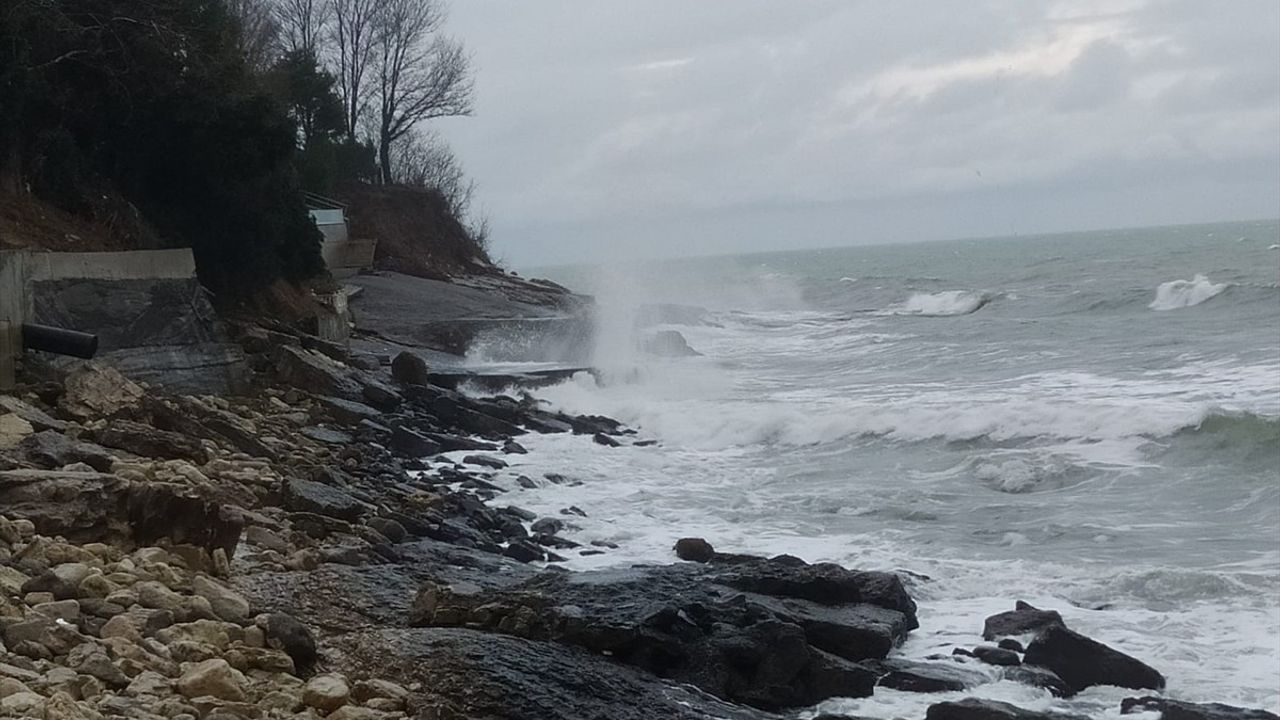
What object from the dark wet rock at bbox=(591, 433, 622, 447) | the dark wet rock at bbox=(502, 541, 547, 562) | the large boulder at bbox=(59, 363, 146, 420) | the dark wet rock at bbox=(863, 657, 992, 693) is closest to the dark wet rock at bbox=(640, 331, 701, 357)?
the dark wet rock at bbox=(591, 433, 622, 447)

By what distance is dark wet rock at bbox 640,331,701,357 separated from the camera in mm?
32531

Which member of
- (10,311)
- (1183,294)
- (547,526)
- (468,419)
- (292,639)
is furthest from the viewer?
(1183,294)

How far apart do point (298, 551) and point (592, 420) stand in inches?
492

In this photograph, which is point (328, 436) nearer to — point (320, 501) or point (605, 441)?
point (320, 501)

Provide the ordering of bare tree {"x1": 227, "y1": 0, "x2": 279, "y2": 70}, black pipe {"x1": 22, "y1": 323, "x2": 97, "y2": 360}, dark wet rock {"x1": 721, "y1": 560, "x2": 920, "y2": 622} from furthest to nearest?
bare tree {"x1": 227, "y1": 0, "x2": 279, "y2": 70} → black pipe {"x1": 22, "y1": 323, "x2": 97, "y2": 360} → dark wet rock {"x1": 721, "y1": 560, "x2": 920, "y2": 622}

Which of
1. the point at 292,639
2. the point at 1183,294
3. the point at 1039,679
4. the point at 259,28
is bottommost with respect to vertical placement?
the point at 1039,679

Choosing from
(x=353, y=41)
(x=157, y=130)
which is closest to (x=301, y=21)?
(x=353, y=41)

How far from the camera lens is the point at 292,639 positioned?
6.71m

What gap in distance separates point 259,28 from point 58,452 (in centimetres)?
3502

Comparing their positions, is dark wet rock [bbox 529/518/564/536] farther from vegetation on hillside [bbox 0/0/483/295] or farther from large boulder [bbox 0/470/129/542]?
vegetation on hillside [bbox 0/0/483/295]

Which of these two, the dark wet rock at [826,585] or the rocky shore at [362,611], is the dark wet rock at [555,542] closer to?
the rocky shore at [362,611]

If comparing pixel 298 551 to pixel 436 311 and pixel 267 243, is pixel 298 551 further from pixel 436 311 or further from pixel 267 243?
pixel 436 311

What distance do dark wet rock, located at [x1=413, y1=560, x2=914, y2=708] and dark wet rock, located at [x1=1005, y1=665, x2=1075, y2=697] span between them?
33.8 inches

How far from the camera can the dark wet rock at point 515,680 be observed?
6.70m
